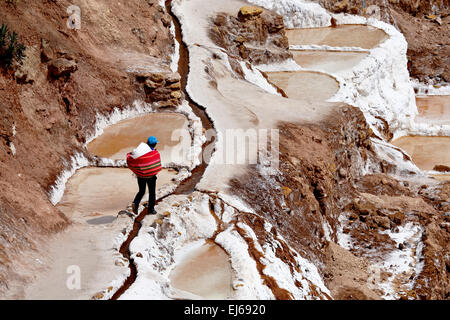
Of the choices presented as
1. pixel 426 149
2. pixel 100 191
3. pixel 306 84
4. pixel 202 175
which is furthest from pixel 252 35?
pixel 100 191

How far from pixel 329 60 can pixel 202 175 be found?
1927cm

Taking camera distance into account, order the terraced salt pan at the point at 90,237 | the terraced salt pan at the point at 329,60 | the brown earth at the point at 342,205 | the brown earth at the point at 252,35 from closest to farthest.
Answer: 1. the terraced salt pan at the point at 90,237
2. the brown earth at the point at 342,205
3. the brown earth at the point at 252,35
4. the terraced salt pan at the point at 329,60

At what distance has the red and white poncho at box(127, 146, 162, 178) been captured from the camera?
1203cm

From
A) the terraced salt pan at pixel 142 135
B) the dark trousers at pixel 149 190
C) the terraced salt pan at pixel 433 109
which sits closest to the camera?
the dark trousers at pixel 149 190

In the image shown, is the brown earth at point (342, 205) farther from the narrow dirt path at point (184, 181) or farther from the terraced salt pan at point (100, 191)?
the terraced salt pan at point (100, 191)

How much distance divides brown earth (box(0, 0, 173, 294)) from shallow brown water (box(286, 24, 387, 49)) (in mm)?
13698

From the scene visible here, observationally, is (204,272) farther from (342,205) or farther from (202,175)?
(342,205)

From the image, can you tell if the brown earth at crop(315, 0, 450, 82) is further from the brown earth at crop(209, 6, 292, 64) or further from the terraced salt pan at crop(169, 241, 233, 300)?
the terraced salt pan at crop(169, 241, 233, 300)

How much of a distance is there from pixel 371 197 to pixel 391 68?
15.6 m

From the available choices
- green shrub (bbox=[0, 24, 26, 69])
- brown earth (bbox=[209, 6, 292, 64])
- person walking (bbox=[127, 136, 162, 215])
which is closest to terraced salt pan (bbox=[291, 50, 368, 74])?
brown earth (bbox=[209, 6, 292, 64])

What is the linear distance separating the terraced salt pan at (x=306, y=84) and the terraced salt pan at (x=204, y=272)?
15.6m

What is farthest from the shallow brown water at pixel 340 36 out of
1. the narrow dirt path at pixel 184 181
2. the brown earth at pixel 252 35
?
the narrow dirt path at pixel 184 181

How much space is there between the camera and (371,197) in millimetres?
21484

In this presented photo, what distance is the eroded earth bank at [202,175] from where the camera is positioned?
11.9 m
